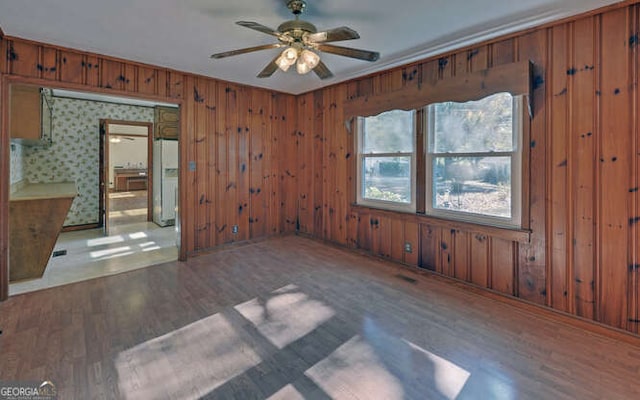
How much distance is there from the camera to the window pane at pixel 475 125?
2.96 m

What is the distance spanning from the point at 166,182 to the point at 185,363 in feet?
16.7

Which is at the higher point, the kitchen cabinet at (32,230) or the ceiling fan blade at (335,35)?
the ceiling fan blade at (335,35)

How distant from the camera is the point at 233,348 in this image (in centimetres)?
222

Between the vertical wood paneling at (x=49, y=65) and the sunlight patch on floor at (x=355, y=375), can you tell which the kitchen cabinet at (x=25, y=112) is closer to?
the vertical wood paneling at (x=49, y=65)

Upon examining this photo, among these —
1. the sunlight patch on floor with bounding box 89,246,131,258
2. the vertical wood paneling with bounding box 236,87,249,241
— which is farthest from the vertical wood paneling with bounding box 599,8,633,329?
the sunlight patch on floor with bounding box 89,246,131,258

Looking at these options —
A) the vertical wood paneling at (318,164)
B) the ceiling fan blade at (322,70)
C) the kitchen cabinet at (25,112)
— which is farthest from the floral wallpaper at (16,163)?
the ceiling fan blade at (322,70)

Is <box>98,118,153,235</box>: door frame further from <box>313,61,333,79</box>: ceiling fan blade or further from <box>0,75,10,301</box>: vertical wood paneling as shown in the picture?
<box>313,61,333,79</box>: ceiling fan blade

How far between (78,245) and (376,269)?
4.63 m

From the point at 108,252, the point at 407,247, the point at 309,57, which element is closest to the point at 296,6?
the point at 309,57

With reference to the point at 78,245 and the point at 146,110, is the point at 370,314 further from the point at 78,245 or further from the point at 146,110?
the point at 146,110

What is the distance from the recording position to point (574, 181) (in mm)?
2555

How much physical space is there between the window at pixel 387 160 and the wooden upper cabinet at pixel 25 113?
4.05 meters

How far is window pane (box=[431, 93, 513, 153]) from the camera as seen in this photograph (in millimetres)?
2961

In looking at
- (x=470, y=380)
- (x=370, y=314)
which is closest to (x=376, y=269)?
(x=370, y=314)
